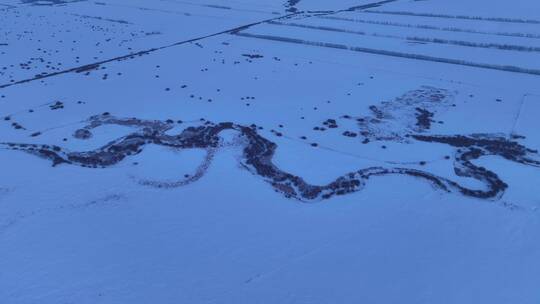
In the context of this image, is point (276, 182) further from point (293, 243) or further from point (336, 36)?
point (336, 36)

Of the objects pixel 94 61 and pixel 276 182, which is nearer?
pixel 276 182

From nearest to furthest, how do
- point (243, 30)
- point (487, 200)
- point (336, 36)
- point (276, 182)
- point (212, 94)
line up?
point (487, 200) → point (276, 182) → point (212, 94) → point (336, 36) → point (243, 30)

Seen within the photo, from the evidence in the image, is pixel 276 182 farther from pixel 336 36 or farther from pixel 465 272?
pixel 336 36

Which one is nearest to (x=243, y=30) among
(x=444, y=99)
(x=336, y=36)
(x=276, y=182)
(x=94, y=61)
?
(x=336, y=36)

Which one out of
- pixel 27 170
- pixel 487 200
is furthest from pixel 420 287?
Result: pixel 27 170

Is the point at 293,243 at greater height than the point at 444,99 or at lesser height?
lesser

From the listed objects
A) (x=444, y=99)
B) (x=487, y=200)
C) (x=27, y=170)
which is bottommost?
(x=27, y=170)

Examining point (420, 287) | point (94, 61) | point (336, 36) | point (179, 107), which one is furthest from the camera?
point (336, 36)
